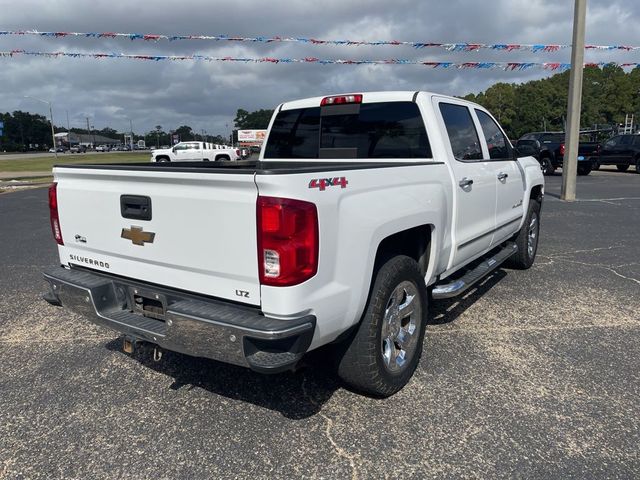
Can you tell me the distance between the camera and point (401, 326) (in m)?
3.35

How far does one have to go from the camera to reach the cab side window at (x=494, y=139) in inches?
194

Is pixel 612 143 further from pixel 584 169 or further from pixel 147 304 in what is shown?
pixel 147 304

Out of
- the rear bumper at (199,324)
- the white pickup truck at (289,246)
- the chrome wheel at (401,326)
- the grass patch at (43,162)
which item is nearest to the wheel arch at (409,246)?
the white pickup truck at (289,246)

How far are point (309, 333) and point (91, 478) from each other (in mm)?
1298

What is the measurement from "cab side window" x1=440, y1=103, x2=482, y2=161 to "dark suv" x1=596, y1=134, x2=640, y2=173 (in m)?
21.1

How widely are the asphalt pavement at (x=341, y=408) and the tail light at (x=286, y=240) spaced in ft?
3.25

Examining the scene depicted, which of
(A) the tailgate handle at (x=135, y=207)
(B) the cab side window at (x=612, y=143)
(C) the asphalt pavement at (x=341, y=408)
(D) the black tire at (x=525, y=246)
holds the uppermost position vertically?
(B) the cab side window at (x=612, y=143)

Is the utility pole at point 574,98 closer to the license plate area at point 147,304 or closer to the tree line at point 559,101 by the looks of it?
the license plate area at point 147,304

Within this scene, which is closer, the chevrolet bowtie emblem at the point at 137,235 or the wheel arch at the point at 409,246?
the chevrolet bowtie emblem at the point at 137,235

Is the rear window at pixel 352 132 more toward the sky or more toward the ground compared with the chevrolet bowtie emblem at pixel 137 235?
more toward the sky

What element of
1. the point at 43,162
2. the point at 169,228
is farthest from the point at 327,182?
the point at 43,162

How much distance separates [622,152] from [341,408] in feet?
77.5

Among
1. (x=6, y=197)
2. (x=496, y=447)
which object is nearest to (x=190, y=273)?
(x=496, y=447)

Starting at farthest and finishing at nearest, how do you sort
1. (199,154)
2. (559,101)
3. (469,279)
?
(559,101) → (199,154) → (469,279)
